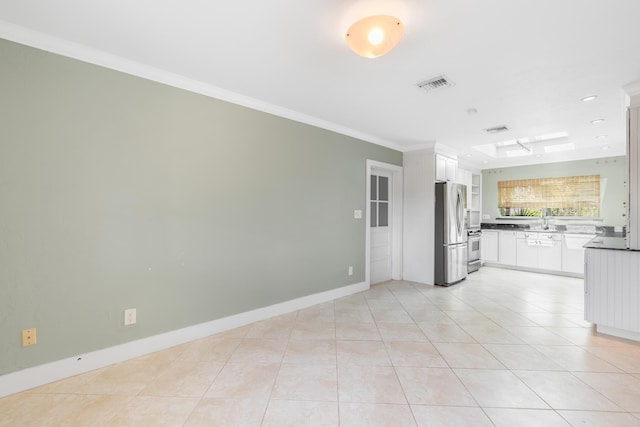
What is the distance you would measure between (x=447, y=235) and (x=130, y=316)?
440 centimetres

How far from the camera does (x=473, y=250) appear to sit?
5805 millimetres

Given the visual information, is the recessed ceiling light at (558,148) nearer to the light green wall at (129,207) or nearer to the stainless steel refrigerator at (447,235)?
the stainless steel refrigerator at (447,235)

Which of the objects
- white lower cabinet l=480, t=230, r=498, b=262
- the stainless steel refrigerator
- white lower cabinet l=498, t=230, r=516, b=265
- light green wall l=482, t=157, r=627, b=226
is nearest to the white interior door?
the stainless steel refrigerator

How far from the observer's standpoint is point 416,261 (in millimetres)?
4926

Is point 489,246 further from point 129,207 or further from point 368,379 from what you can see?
point 129,207

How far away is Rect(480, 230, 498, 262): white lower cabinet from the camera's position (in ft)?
20.3

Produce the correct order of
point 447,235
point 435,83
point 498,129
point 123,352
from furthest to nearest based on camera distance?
point 447,235
point 498,129
point 435,83
point 123,352

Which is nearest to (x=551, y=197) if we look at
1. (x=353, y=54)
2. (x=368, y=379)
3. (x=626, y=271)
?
(x=626, y=271)

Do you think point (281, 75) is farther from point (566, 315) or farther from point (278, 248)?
point (566, 315)

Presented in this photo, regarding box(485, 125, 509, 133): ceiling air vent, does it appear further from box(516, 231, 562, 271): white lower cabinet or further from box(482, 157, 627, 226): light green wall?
box(516, 231, 562, 271): white lower cabinet

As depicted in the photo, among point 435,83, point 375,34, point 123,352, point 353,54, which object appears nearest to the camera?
point 375,34

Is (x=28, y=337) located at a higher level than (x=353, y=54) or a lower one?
lower

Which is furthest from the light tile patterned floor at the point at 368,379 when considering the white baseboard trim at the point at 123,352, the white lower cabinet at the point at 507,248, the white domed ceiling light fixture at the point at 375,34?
the white lower cabinet at the point at 507,248

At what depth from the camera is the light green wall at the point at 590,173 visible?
5219 mm
